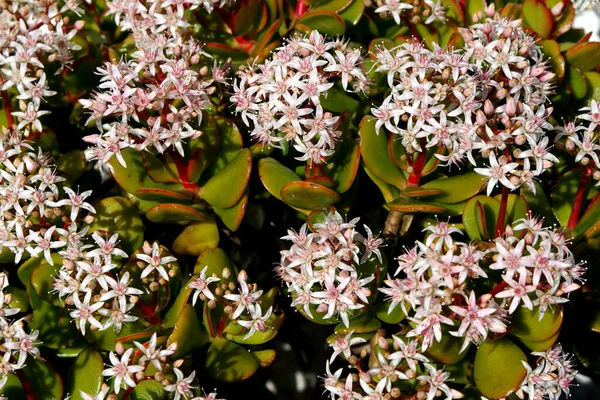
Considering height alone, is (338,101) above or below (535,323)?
above

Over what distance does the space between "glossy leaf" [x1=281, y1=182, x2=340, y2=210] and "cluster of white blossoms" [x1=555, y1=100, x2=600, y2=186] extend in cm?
61

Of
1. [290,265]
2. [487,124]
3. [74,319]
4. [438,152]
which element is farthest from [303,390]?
[487,124]

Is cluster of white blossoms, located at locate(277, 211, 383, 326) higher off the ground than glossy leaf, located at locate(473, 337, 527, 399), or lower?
higher

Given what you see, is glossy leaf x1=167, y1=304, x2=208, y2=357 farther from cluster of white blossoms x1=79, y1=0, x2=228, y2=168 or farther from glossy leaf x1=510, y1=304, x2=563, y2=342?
glossy leaf x1=510, y1=304, x2=563, y2=342

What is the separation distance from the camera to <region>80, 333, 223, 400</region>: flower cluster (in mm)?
1317

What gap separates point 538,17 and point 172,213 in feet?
4.02

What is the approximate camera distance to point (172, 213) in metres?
1.49

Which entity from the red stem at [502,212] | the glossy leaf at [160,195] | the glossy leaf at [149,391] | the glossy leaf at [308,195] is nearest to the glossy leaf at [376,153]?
the glossy leaf at [308,195]

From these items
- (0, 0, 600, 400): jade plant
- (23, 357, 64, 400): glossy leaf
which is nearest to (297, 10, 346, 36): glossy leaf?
(0, 0, 600, 400): jade plant

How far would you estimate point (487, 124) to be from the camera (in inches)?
56.7

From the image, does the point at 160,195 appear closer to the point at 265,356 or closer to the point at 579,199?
the point at 265,356

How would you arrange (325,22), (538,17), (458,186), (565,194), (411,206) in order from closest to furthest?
(411,206) → (458,186) → (565,194) → (325,22) → (538,17)

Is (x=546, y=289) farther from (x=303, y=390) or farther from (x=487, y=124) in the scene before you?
(x=303, y=390)

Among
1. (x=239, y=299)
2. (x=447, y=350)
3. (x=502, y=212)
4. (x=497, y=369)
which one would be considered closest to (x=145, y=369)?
(x=239, y=299)
